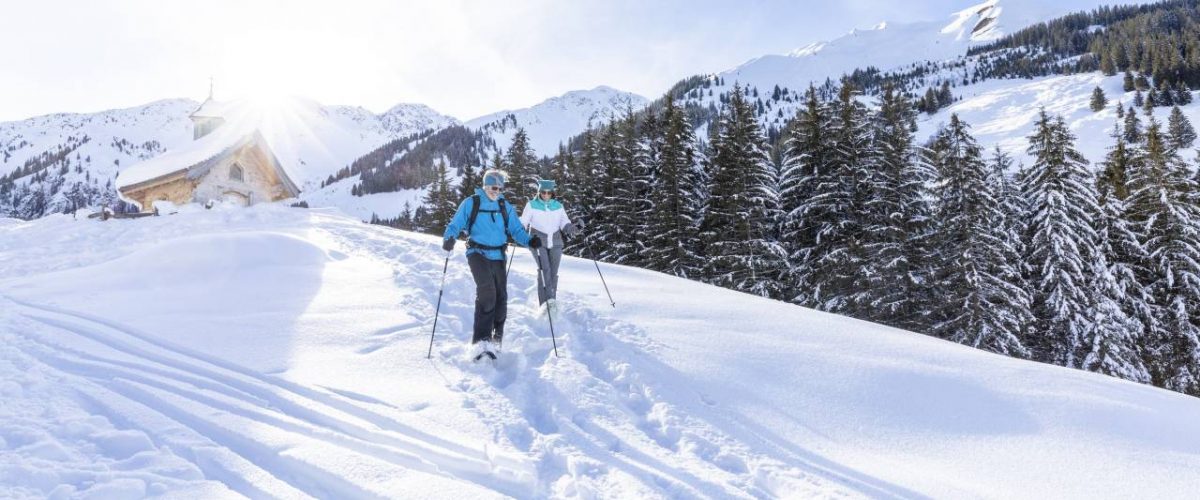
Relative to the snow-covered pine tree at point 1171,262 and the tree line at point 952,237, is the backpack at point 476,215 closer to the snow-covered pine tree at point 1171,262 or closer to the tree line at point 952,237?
the tree line at point 952,237

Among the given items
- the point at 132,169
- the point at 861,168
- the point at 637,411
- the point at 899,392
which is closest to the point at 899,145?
the point at 861,168

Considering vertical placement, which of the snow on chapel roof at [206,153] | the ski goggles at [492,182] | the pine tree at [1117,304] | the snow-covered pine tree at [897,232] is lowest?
the pine tree at [1117,304]

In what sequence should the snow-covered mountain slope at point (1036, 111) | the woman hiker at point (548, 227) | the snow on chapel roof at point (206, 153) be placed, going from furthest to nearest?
1. the snow-covered mountain slope at point (1036, 111)
2. the snow on chapel roof at point (206, 153)
3. the woman hiker at point (548, 227)

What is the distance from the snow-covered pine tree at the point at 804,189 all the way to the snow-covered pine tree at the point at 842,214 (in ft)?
0.29

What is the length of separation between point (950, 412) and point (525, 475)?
13.6ft

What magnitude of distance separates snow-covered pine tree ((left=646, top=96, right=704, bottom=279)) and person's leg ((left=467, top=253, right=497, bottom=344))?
17.3 metres

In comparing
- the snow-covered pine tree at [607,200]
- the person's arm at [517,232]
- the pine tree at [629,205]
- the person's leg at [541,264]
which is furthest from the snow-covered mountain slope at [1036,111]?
→ the person's arm at [517,232]

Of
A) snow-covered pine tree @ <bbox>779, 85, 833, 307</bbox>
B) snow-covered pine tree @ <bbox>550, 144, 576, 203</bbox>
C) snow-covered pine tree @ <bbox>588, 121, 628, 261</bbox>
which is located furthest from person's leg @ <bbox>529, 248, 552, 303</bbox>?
snow-covered pine tree @ <bbox>550, 144, 576, 203</bbox>

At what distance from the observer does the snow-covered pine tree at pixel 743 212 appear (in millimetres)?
21250

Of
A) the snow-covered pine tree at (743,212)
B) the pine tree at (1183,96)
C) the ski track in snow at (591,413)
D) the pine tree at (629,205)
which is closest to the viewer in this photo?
the ski track in snow at (591,413)

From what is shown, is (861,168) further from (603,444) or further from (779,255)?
(603,444)

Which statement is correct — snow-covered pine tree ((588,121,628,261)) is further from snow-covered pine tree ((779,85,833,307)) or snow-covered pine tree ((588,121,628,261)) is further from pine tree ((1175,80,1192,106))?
pine tree ((1175,80,1192,106))

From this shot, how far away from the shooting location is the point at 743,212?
72.3 ft

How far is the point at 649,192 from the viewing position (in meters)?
26.0
